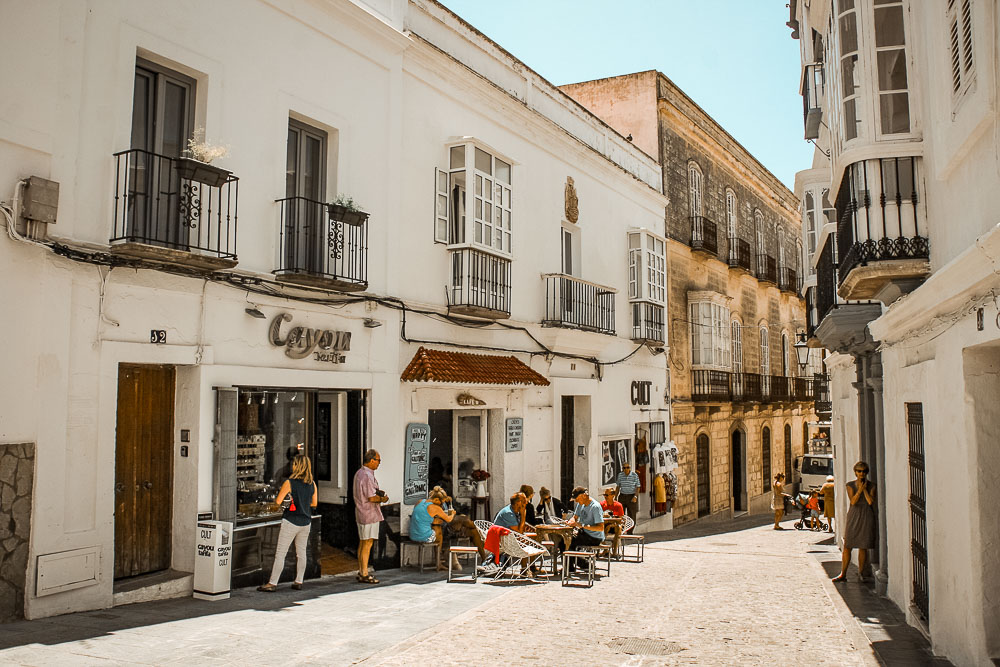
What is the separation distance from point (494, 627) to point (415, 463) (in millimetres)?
4314

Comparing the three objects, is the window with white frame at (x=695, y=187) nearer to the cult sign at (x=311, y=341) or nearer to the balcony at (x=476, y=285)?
the balcony at (x=476, y=285)

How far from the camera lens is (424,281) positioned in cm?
1220

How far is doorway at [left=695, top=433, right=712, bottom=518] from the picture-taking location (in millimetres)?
22672

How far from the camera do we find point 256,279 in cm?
922

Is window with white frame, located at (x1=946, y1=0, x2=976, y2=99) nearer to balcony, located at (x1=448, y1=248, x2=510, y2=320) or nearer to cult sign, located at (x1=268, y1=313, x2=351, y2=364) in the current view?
cult sign, located at (x1=268, y1=313, x2=351, y2=364)

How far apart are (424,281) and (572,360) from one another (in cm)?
489

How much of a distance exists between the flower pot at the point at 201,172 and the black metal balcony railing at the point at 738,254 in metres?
19.1

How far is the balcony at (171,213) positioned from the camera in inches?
307

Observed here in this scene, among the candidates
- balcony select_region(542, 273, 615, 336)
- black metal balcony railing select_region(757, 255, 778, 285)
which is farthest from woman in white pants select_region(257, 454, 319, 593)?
black metal balcony railing select_region(757, 255, 778, 285)

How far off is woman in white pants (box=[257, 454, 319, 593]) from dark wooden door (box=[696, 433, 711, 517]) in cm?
1548

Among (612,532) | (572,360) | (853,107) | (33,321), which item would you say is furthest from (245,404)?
(572,360)

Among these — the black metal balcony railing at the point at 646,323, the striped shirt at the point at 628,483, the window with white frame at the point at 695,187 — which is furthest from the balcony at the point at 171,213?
the window with white frame at the point at 695,187

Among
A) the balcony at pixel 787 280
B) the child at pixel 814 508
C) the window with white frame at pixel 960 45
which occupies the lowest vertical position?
the child at pixel 814 508

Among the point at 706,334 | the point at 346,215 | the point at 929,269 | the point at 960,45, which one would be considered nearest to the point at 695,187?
the point at 706,334
